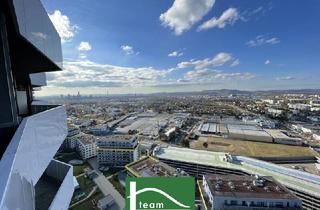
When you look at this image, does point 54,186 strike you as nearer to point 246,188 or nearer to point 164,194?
point 164,194

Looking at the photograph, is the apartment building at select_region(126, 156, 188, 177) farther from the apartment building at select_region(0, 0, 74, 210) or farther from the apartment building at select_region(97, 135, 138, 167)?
the apartment building at select_region(0, 0, 74, 210)

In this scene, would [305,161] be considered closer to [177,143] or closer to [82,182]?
[177,143]

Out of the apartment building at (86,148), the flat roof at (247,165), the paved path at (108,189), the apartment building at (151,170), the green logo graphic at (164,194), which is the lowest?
the paved path at (108,189)

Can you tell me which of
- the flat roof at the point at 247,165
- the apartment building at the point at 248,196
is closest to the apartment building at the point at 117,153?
the flat roof at the point at 247,165

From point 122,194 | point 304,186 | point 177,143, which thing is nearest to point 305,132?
point 177,143

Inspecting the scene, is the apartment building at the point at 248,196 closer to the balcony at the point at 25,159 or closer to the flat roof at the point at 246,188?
the flat roof at the point at 246,188

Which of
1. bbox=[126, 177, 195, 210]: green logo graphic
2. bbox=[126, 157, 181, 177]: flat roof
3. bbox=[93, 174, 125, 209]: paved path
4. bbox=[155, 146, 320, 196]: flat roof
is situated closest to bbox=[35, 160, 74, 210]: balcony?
bbox=[126, 177, 195, 210]: green logo graphic

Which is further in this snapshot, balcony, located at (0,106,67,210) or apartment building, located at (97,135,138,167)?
apartment building, located at (97,135,138,167)
